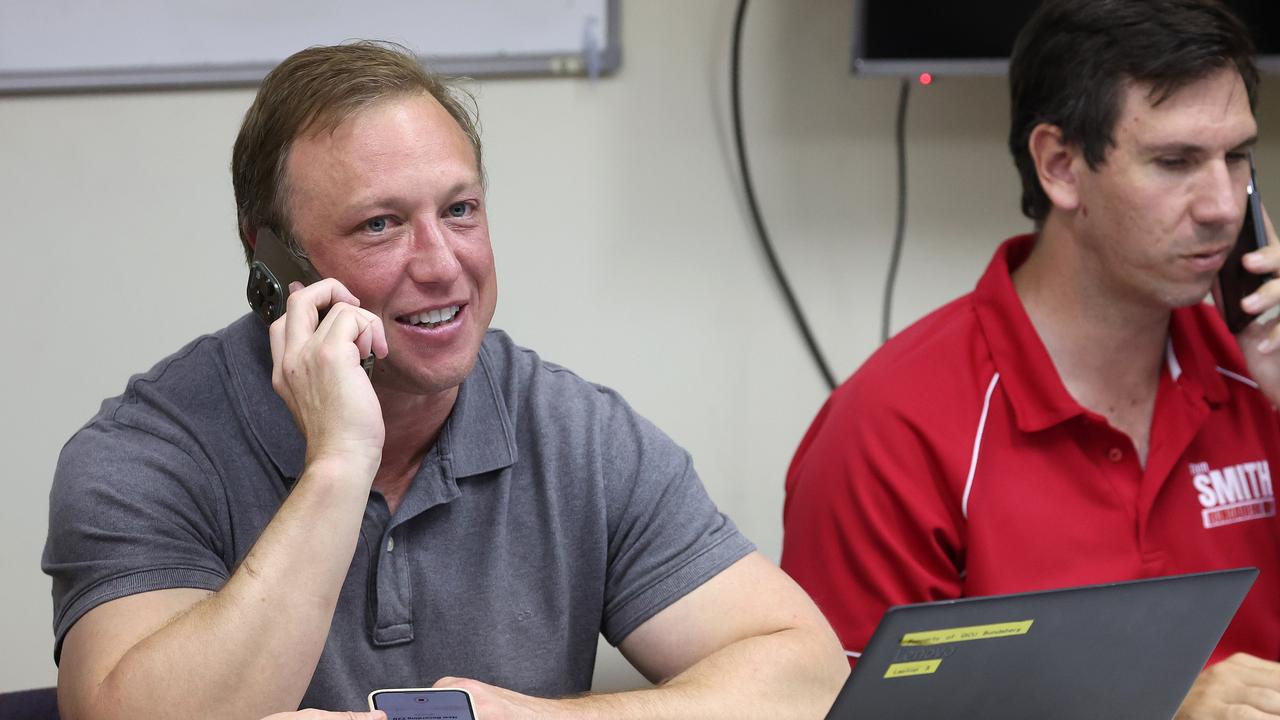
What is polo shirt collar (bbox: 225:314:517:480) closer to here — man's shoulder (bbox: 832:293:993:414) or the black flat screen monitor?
man's shoulder (bbox: 832:293:993:414)

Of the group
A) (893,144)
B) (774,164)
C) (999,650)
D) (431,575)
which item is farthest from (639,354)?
(999,650)

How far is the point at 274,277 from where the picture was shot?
4.74 ft

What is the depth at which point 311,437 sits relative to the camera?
4.33 ft

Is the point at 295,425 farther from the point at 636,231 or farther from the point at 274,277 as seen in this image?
the point at 636,231

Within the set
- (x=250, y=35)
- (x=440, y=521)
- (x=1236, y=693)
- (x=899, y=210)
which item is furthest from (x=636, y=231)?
(x=1236, y=693)

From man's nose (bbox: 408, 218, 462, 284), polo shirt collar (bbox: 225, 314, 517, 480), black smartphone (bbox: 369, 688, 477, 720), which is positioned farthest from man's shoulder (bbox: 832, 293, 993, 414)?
black smartphone (bbox: 369, 688, 477, 720)

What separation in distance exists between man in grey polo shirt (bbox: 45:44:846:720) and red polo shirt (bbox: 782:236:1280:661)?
0.22 metres

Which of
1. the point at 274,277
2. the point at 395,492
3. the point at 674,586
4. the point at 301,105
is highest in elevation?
the point at 301,105

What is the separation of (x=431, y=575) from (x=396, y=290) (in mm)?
308

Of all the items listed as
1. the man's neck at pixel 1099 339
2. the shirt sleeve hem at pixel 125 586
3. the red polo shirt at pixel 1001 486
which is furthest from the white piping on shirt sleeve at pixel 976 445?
the shirt sleeve hem at pixel 125 586

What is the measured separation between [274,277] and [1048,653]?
Result: 870mm

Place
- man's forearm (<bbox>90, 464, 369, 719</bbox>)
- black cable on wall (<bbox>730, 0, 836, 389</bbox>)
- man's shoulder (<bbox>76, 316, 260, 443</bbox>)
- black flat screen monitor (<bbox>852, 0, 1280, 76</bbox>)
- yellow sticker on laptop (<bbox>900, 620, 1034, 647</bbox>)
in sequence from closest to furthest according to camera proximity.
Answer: yellow sticker on laptop (<bbox>900, 620, 1034, 647</bbox>), man's forearm (<bbox>90, 464, 369, 719</bbox>), man's shoulder (<bbox>76, 316, 260, 443</bbox>), black flat screen monitor (<bbox>852, 0, 1280, 76</bbox>), black cable on wall (<bbox>730, 0, 836, 389</bbox>)

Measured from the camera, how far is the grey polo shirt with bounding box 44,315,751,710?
133 cm

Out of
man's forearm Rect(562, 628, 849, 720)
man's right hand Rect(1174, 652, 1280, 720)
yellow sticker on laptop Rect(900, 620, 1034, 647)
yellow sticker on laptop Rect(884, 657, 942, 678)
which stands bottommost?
man's right hand Rect(1174, 652, 1280, 720)
